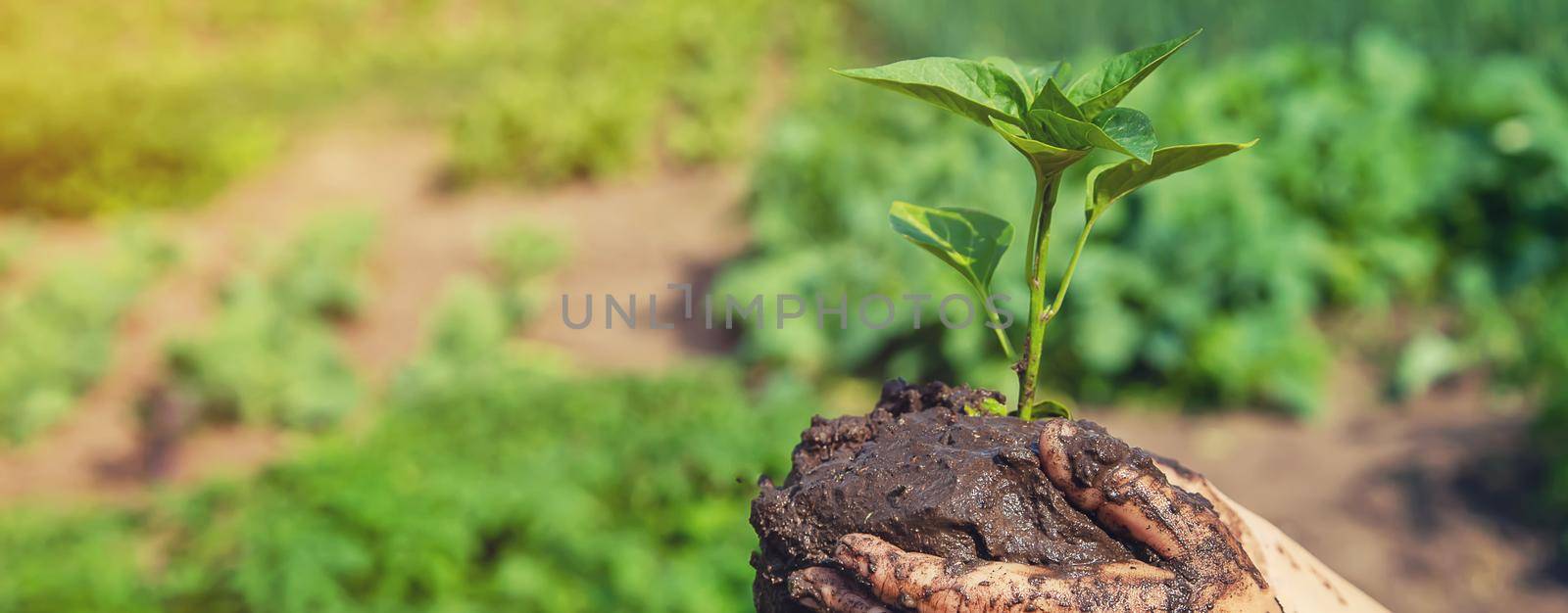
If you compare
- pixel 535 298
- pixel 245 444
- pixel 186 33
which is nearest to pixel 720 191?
pixel 535 298

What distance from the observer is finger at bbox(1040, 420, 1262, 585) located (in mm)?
1233

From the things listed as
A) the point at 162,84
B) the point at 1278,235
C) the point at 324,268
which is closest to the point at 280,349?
the point at 324,268

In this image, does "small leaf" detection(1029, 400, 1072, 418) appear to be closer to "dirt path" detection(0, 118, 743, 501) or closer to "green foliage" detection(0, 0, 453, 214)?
"dirt path" detection(0, 118, 743, 501)

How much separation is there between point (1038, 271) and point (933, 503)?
0.96 feet

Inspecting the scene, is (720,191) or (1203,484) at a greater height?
(720,191)

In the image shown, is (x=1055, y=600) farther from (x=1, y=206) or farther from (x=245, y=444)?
(x=1, y=206)

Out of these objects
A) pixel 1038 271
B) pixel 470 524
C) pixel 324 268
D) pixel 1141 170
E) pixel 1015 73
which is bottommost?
pixel 470 524

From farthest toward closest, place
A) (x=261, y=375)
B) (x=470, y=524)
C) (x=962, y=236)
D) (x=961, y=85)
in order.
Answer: (x=261, y=375) < (x=470, y=524) < (x=962, y=236) < (x=961, y=85)

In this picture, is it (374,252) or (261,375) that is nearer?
(261,375)

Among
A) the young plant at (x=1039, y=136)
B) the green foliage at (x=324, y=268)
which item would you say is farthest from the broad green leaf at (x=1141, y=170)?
the green foliage at (x=324, y=268)

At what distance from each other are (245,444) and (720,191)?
346 cm

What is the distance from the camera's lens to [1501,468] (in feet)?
14.5

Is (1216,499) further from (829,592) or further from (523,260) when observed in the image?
(523,260)

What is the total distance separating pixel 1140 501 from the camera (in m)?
1.24
